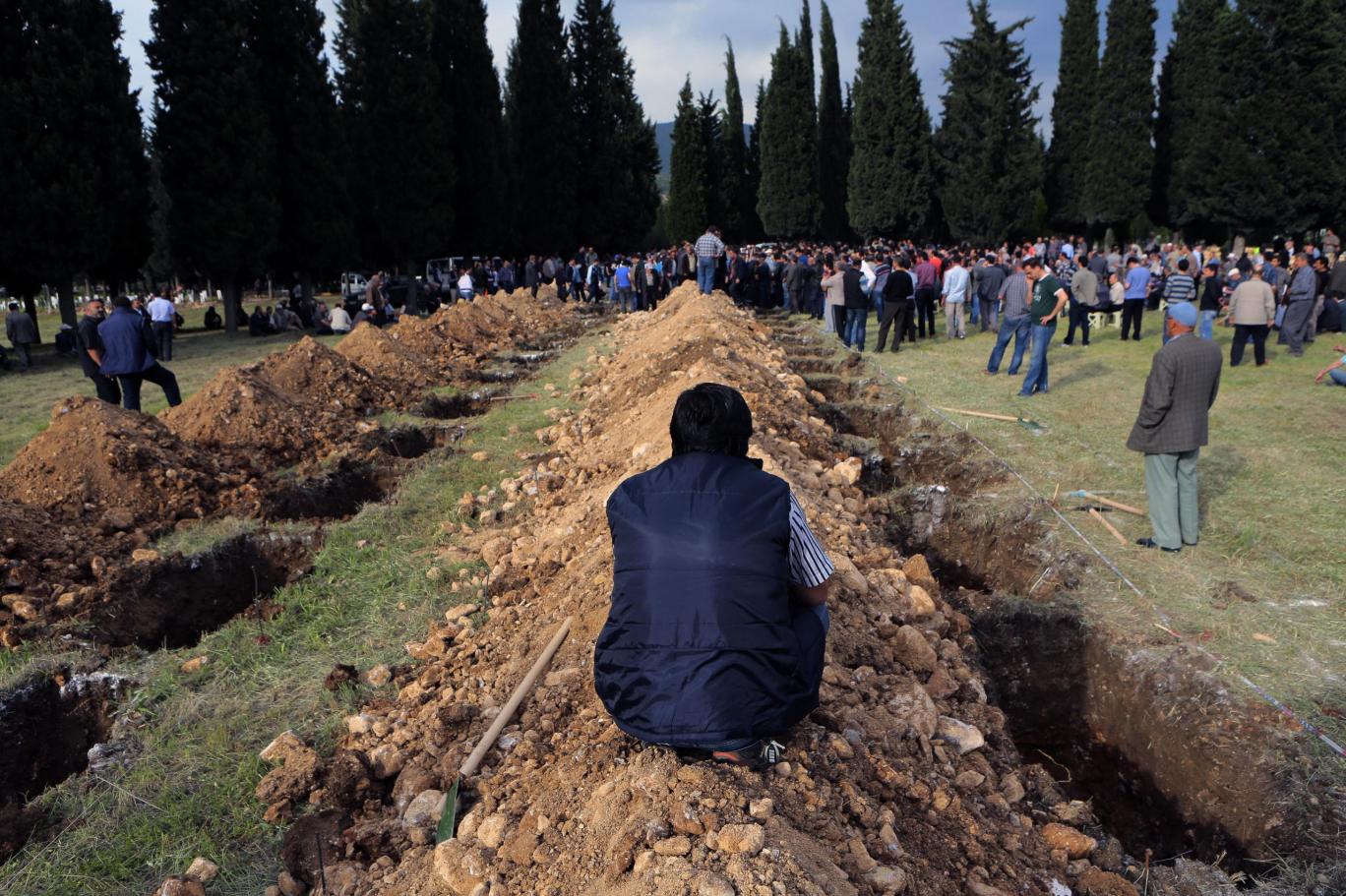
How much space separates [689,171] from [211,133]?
81.0ft

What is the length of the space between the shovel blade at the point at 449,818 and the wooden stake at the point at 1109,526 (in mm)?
4892

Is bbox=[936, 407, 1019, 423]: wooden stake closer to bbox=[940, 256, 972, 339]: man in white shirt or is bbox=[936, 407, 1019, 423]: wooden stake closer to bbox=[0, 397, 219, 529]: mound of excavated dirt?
bbox=[940, 256, 972, 339]: man in white shirt

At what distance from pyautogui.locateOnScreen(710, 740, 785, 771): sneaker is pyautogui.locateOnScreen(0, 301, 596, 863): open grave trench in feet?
10.2

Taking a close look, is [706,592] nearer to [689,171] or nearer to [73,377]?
[73,377]

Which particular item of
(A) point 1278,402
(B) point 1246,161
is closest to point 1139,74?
(B) point 1246,161

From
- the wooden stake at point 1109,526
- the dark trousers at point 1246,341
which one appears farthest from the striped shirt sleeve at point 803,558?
the dark trousers at point 1246,341

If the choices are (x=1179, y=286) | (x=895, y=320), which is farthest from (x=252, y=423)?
(x=1179, y=286)

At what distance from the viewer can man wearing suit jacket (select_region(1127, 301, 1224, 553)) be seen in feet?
17.7

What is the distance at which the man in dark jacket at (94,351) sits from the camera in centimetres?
943

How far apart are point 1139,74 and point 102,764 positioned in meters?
39.3

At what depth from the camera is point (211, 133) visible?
20031 mm

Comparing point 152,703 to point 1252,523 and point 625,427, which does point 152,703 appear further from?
point 1252,523

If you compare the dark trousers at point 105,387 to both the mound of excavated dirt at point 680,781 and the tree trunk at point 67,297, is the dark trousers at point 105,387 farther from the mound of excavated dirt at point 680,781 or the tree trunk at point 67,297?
the tree trunk at point 67,297

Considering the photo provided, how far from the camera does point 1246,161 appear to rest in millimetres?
25297
